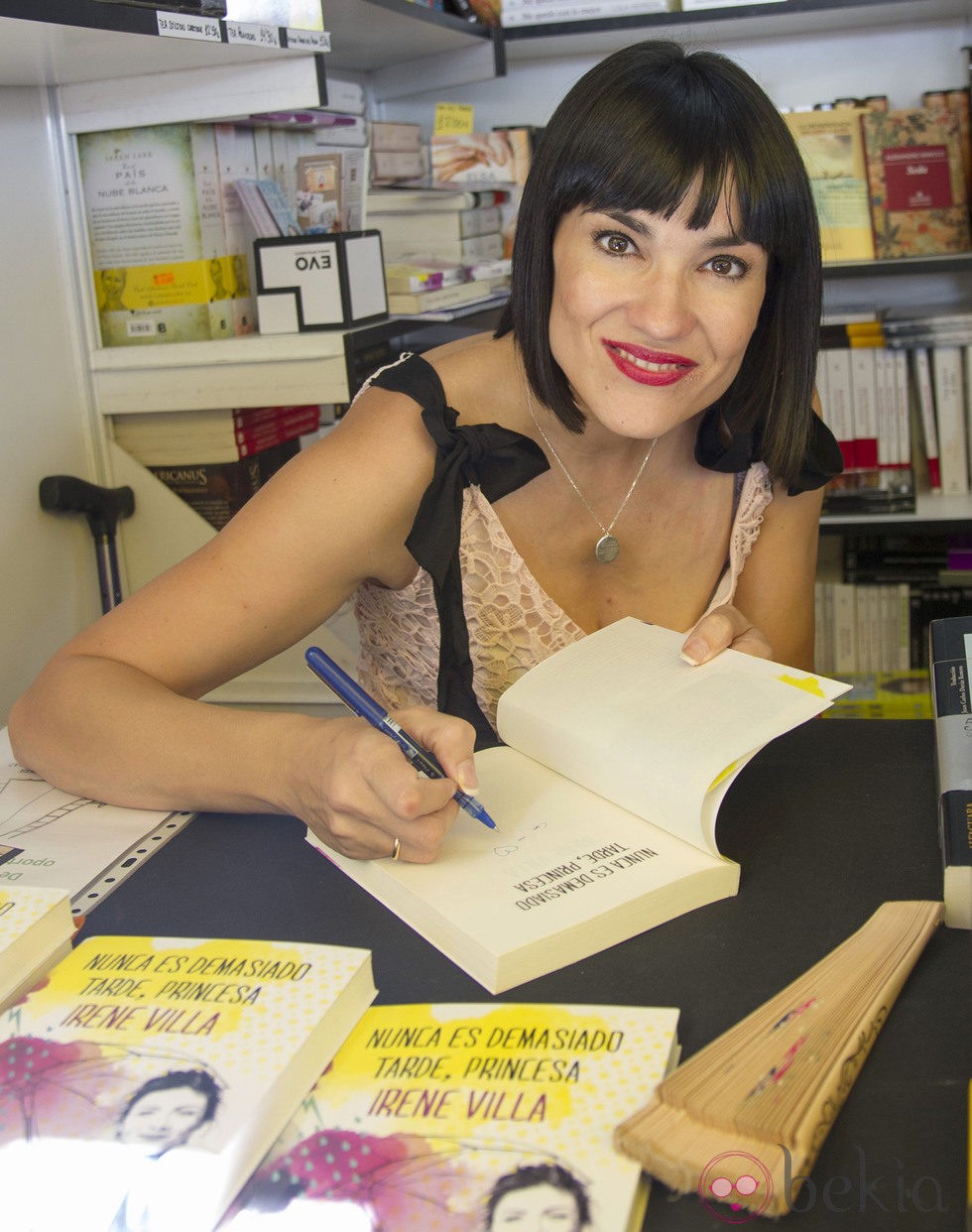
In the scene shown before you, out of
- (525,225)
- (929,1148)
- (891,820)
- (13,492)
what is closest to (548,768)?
(891,820)

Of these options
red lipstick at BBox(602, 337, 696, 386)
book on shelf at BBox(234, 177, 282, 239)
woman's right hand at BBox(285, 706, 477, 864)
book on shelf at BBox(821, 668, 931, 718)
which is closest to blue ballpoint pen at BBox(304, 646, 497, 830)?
woman's right hand at BBox(285, 706, 477, 864)

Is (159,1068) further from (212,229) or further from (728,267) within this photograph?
(212,229)

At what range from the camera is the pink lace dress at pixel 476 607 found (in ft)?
4.00

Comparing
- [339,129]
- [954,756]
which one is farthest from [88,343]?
[954,756]

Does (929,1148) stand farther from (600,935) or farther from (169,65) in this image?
(169,65)

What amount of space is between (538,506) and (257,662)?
350 mm

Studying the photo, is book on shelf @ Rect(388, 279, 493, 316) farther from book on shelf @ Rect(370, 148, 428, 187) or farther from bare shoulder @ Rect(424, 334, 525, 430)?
bare shoulder @ Rect(424, 334, 525, 430)

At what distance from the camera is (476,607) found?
Result: 1259 mm

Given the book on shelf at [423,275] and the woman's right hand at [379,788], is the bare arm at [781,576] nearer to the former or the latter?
the woman's right hand at [379,788]

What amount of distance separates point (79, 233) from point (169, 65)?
0.86ft

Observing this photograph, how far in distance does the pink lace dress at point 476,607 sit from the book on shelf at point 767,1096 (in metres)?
0.65

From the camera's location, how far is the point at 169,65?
4.90 feet

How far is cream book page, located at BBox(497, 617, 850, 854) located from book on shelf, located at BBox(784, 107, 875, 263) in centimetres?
164

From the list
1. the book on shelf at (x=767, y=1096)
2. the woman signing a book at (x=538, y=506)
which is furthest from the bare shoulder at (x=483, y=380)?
the book on shelf at (x=767, y=1096)
